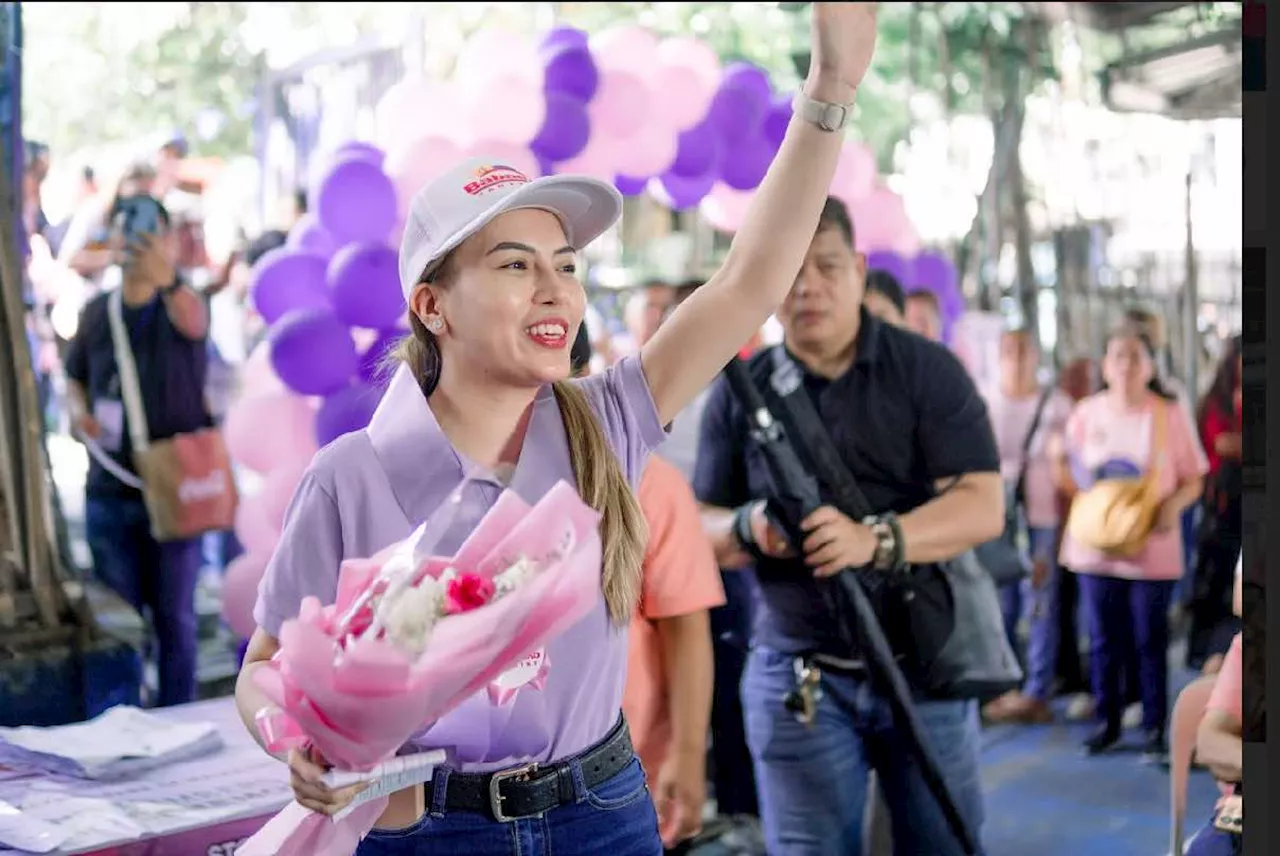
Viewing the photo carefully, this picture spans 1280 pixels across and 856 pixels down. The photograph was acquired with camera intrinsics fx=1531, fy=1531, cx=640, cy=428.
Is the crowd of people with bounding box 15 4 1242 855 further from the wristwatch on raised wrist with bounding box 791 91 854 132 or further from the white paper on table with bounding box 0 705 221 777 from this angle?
the white paper on table with bounding box 0 705 221 777

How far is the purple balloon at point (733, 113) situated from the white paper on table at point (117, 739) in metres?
1.86

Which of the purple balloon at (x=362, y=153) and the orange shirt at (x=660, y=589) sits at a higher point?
the purple balloon at (x=362, y=153)

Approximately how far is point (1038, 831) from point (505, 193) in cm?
226

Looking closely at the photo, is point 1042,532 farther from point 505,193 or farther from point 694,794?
point 505,193

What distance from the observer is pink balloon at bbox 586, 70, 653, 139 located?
10.1 feet

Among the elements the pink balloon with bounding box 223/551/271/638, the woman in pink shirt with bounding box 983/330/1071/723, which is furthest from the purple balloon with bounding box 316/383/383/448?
the woman in pink shirt with bounding box 983/330/1071/723

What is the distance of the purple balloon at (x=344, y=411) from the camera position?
2.75 meters

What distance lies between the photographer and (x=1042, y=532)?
4.07 m

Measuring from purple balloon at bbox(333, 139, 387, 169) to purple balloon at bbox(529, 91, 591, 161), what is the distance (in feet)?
1.00

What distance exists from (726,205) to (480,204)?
2191 mm

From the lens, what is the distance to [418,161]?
2.85 m

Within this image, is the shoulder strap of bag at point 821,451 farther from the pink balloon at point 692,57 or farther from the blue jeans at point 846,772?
the pink balloon at point 692,57

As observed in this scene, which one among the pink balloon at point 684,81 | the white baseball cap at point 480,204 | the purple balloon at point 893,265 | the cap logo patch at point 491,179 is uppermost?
the pink balloon at point 684,81

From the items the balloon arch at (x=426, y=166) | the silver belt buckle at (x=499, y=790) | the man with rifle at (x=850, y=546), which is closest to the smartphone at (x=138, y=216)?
the balloon arch at (x=426, y=166)
